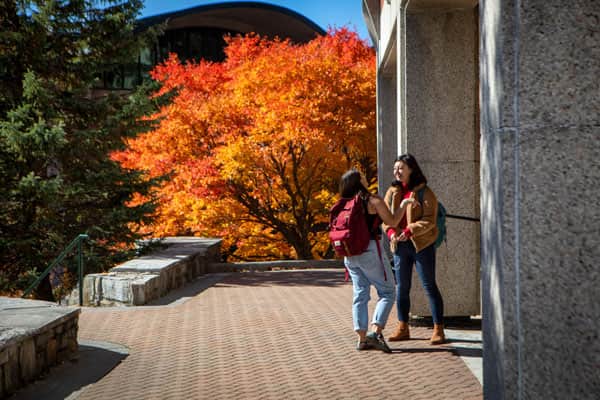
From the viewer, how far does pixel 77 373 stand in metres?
5.79

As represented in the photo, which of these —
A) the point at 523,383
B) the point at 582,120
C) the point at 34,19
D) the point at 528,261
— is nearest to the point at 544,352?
the point at 523,383

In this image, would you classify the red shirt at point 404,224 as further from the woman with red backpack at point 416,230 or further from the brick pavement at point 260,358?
the brick pavement at point 260,358

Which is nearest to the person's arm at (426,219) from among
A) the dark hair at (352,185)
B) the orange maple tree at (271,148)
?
the dark hair at (352,185)

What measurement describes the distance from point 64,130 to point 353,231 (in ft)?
32.3

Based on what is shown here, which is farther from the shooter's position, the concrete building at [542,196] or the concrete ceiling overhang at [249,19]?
the concrete ceiling overhang at [249,19]

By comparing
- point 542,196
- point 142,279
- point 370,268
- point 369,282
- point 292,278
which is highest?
point 542,196

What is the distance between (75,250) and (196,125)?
5858 millimetres

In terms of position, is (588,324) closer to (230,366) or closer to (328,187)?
(230,366)

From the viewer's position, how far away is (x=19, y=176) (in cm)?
1404

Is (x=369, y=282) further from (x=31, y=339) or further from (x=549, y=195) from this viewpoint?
(x=549, y=195)

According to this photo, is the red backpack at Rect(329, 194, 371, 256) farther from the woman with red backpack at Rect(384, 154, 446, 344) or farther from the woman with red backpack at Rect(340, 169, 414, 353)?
the woman with red backpack at Rect(384, 154, 446, 344)

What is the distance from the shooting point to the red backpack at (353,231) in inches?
238

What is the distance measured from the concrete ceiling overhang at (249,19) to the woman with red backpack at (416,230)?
124ft

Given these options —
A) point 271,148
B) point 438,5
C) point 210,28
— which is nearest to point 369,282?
point 438,5
